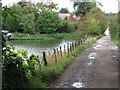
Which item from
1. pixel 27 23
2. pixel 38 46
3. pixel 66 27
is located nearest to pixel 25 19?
pixel 27 23

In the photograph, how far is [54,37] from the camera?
163ft

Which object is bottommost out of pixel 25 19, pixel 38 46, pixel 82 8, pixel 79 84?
pixel 38 46

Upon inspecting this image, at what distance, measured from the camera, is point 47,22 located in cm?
5025

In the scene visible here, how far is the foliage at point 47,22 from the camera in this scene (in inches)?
1962

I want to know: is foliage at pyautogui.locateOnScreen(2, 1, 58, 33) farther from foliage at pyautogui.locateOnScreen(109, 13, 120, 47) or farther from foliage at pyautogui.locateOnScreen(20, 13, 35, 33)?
foliage at pyautogui.locateOnScreen(109, 13, 120, 47)

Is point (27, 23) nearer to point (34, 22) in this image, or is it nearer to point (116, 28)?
point (34, 22)

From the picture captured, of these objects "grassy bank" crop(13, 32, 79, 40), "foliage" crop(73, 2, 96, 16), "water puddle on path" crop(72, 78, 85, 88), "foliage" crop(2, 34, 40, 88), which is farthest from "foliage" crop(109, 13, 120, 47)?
"foliage" crop(73, 2, 96, 16)

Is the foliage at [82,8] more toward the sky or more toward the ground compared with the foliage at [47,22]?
more toward the sky

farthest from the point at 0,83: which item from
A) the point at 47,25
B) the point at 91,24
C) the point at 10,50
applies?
the point at 47,25

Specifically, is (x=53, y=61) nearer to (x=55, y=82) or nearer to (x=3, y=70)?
(x=55, y=82)

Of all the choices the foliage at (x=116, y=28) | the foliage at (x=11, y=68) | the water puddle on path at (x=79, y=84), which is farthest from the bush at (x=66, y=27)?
the foliage at (x=11, y=68)

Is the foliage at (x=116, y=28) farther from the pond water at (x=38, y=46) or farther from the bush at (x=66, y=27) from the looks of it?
the bush at (x=66, y=27)

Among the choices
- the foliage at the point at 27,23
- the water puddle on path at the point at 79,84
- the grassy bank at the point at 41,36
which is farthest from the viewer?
the foliage at the point at 27,23

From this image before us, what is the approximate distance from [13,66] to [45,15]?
4563cm
